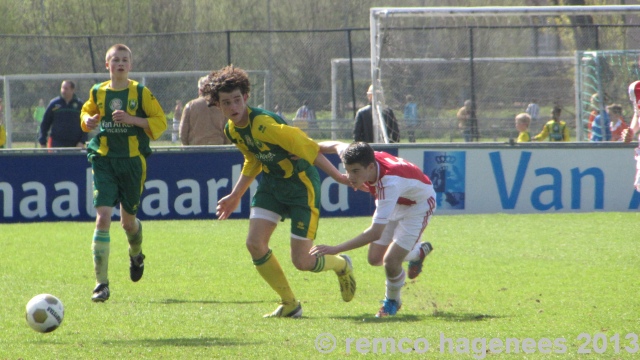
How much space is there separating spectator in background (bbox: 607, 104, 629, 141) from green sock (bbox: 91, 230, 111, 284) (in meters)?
10.9

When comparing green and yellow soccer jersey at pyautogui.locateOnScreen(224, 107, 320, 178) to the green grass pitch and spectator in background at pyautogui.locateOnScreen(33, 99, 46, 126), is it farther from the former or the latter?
spectator in background at pyautogui.locateOnScreen(33, 99, 46, 126)

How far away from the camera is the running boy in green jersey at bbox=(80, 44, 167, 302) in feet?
24.9

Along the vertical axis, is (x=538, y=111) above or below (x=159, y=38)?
below

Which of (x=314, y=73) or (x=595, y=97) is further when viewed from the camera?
(x=314, y=73)

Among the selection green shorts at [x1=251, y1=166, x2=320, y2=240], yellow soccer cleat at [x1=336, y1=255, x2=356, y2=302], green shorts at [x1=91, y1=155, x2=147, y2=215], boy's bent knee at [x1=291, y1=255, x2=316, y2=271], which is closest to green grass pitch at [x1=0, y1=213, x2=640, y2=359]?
yellow soccer cleat at [x1=336, y1=255, x2=356, y2=302]

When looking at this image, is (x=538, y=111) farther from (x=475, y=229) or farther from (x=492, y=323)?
(x=492, y=323)

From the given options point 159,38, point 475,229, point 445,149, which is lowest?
point 475,229

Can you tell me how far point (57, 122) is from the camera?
14.8 m

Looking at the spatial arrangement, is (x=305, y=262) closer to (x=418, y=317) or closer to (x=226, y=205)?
(x=226, y=205)

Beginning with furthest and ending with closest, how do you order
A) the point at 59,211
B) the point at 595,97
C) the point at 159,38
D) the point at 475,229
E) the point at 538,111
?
the point at 159,38
the point at 538,111
the point at 595,97
the point at 59,211
the point at 475,229

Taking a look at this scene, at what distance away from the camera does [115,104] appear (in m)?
7.71

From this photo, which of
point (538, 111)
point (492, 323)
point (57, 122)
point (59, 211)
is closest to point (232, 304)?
point (492, 323)

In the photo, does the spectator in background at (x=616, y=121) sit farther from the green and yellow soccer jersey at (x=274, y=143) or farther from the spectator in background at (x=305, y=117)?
the green and yellow soccer jersey at (x=274, y=143)

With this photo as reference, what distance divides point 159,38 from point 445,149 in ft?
43.9
